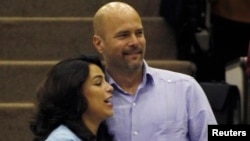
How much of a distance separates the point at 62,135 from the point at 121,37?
48 centimetres

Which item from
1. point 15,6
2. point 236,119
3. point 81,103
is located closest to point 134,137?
point 81,103

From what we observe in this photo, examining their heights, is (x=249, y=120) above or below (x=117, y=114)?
below

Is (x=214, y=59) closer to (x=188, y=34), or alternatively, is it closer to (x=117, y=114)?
(x=188, y=34)

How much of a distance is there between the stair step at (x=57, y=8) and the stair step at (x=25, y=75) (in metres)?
0.58

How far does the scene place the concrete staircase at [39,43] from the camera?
436cm

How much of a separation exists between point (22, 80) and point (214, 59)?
1.45 m

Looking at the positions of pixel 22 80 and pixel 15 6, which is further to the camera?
pixel 15 6

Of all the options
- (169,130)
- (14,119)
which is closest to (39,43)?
(14,119)

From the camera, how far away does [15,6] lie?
16.6 ft

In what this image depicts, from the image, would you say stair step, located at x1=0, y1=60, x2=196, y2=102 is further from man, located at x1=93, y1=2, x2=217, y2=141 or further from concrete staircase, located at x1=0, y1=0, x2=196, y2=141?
man, located at x1=93, y1=2, x2=217, y2=141

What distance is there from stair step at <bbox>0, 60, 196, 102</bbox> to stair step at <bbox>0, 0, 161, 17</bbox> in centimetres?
58

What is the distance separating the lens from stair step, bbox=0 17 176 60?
15.6ft

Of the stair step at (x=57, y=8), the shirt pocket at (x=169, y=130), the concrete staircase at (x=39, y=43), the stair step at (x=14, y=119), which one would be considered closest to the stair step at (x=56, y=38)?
the concrete staircase at (x=39, y=43)

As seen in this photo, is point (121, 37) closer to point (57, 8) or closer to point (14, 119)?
point (14, 119)
